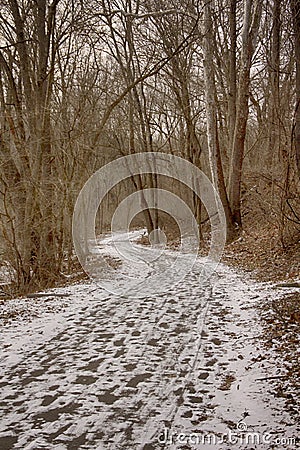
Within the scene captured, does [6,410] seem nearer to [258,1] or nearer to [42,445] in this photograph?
[42,445]

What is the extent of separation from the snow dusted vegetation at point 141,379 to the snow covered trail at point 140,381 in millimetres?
11

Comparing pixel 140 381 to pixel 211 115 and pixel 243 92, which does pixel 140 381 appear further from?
pixel 211 115

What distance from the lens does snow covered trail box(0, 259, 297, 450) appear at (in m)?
3.93

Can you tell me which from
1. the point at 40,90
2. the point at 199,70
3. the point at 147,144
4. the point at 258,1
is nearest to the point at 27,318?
the point at 40,90

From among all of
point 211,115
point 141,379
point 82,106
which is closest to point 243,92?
point 211,115

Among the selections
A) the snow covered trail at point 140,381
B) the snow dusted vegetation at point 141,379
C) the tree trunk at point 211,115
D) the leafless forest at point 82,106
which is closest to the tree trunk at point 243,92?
the leafless forest at point 82,106

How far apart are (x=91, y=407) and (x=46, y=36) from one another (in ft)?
39.0

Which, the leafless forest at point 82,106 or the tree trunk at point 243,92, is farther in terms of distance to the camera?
the tree trunk at point 243,92

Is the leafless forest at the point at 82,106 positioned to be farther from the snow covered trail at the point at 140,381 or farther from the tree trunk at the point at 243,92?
the snow covered trail at the point at 140,381

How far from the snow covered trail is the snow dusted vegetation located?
0.01 meters

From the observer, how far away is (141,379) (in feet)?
17.0

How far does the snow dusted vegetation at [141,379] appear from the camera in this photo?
393cm

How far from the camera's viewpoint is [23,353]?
6.23m

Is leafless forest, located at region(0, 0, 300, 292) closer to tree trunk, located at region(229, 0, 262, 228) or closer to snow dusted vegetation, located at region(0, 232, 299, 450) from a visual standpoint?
tree trunk, located at region(229, 0, 262, 228)
